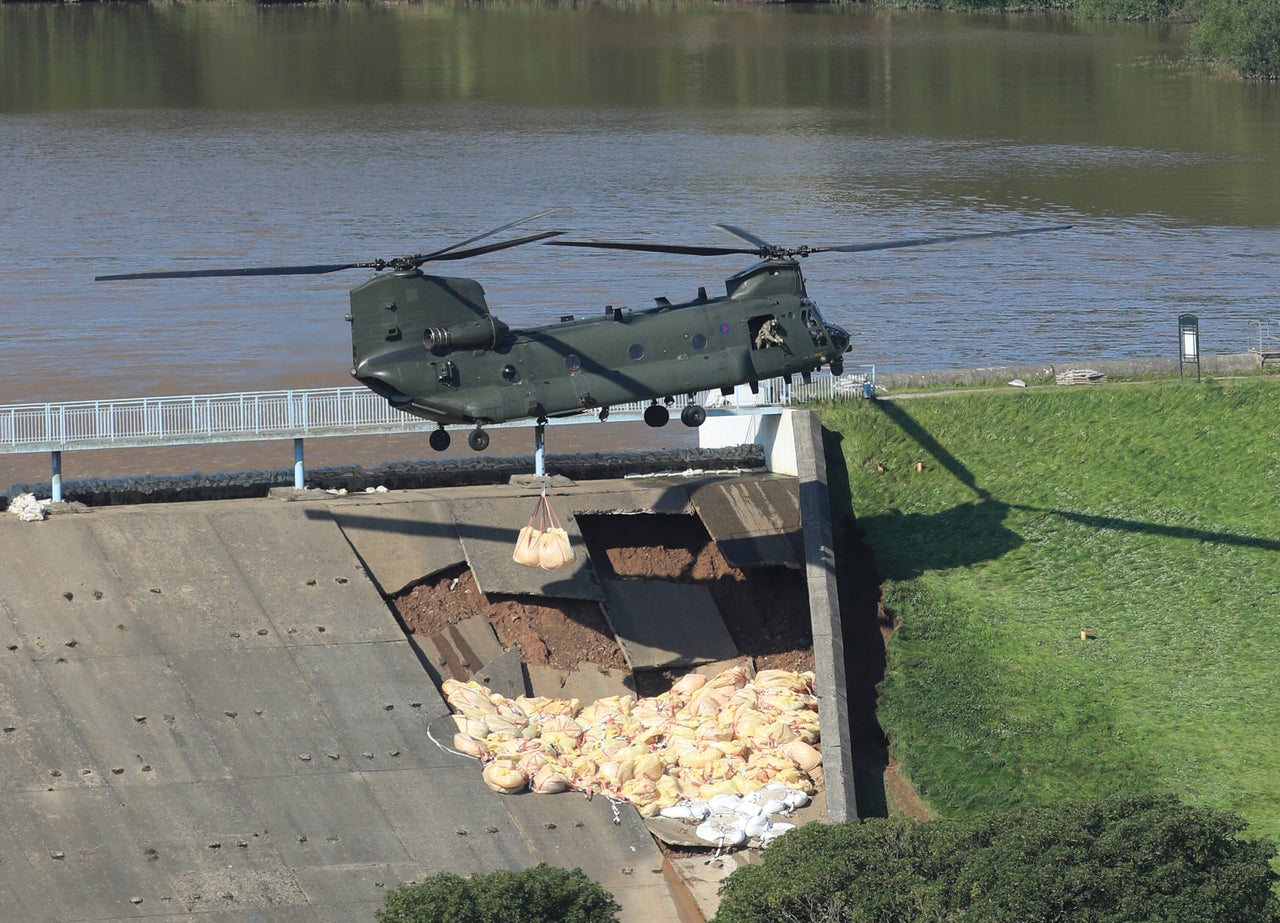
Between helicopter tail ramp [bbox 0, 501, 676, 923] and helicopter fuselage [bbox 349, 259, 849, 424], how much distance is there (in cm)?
614

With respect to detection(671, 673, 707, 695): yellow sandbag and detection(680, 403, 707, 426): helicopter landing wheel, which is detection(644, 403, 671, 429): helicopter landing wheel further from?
detection(671, 673, 707, 695): yellow sandbag

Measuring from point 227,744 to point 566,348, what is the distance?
29.7 feet

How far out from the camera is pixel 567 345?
32.8 meters

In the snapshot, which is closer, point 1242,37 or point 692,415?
point 692,415

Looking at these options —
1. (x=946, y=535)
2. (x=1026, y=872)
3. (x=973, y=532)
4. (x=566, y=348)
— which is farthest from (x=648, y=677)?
(x=1026, y=872)

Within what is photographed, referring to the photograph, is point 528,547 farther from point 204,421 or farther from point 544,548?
point 204,421

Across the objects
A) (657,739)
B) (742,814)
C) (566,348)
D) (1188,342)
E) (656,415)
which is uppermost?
(566,348)

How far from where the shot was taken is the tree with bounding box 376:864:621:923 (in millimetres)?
25516

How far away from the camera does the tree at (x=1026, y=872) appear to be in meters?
25.6

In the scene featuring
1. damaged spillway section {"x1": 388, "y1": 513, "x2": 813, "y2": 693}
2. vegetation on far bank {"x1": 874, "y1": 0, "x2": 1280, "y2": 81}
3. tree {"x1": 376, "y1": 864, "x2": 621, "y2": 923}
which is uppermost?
vegetation on far bank {"x1": 874, "y1": 0, "x2": 1280, "y2": 81}

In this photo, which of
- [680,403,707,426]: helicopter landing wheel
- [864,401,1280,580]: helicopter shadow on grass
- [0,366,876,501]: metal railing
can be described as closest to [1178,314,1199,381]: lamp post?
[864,401,1280,580]: helicopter shadow on grass

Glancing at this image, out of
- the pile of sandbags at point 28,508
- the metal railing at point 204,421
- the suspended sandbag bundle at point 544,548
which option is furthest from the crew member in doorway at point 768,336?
the pile of sandbags at point 28,508

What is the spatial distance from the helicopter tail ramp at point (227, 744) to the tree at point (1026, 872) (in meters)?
4.41

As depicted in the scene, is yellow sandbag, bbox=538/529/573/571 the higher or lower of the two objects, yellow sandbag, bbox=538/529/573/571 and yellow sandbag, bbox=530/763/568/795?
the higher
